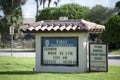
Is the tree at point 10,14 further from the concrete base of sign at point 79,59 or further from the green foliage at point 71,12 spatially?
the concrete base of sign at point 79,59

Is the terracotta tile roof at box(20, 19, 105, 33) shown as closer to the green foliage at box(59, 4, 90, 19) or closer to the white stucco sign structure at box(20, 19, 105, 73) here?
the white stucco sign structure at box(20, 19, 105, 73)

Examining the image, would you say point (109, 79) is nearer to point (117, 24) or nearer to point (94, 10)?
point (117, 24)

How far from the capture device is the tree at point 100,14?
70.3 meters

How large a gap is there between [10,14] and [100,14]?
22.1 meters

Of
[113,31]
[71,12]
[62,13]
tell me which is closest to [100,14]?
[71,12]

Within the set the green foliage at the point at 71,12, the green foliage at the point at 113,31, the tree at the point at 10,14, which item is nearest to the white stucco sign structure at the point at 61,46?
the green foliage at the point at 113,31

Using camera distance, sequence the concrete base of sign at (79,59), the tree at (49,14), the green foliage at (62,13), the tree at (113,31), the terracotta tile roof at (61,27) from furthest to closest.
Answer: the green foliage at (62,13) < the tree at (49,14) < the tree at (113,31) < the concrete base of sign at (79,59) < the terracotta tile roof at (61,27)

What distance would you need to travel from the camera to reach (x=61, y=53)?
16.9 metres

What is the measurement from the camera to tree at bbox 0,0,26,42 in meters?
56.0

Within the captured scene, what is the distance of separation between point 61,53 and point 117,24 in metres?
24.2

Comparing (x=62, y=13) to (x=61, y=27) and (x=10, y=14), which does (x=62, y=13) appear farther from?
(x=61, y=27)

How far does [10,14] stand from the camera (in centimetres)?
5838

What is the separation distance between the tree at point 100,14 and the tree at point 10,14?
16.7 meters

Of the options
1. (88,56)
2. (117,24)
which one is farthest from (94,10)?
(88,56)
